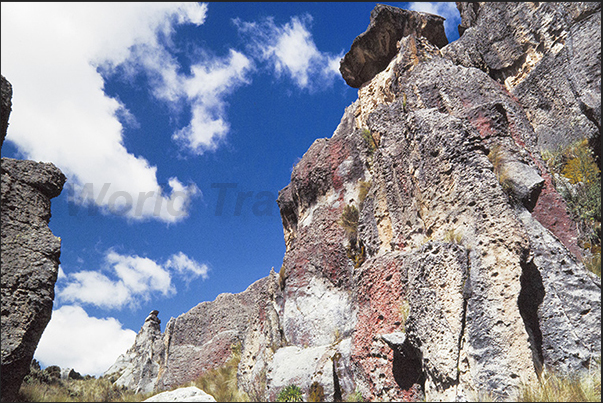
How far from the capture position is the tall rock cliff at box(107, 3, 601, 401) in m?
6.73

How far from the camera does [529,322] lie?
22.8 ft

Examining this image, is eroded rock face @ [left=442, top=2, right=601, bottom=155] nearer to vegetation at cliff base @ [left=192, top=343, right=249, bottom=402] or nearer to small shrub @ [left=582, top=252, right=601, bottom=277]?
small shrub @ [left=582, top=252, right=601, bottom=277]

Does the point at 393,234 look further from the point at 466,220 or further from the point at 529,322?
the point at 529,322

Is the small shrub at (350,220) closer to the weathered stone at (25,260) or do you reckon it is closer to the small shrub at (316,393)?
the small shrub at (316,393)

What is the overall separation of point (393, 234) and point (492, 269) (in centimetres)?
331

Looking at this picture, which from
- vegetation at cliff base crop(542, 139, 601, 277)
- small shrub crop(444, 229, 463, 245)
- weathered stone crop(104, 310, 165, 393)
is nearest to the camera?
small shrub crop(444, 229, 463, 245)

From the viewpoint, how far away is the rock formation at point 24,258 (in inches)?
233

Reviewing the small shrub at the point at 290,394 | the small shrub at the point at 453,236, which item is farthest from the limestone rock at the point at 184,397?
the small shrub at the point at 453,236

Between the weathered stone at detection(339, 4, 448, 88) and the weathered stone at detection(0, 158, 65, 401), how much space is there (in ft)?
45.5

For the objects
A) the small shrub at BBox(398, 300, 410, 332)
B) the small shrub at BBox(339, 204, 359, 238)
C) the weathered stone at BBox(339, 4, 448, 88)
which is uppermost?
the weathered stone at BBox(339, 4, 448, 88)

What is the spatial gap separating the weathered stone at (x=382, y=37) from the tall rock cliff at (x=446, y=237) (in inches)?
31.9

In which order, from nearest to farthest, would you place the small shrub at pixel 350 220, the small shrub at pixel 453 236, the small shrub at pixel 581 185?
1. the small shrub at pixel 453 236
2. the small shrub at pixel 581 185
3. the small shrub at pixel 350 220

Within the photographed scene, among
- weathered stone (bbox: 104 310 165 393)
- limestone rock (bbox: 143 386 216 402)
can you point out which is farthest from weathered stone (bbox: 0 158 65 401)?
weathered stone (bbox: 104 310 165 393)

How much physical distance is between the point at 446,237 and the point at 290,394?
4657 mm
